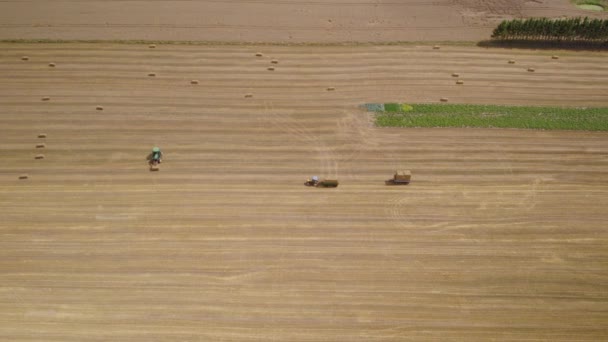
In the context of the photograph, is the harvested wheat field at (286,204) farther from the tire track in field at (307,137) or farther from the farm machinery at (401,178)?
the farm machinery at (401,178)

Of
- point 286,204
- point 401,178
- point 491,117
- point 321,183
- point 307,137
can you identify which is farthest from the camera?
point 491,117

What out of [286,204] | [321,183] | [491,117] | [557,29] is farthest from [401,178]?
[557,29]

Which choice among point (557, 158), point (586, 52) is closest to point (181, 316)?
point (557, 158)

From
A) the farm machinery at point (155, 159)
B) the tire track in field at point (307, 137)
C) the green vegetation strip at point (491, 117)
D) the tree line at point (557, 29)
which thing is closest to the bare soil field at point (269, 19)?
the tree line at point (557, 29)

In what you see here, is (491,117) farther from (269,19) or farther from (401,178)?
(269,19)

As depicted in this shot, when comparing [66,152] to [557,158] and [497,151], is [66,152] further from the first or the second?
[557,158]

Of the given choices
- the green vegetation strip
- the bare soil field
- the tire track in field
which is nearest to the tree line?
the bare soil field

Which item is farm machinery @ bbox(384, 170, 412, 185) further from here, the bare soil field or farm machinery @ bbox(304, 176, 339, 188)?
the bare soil field
